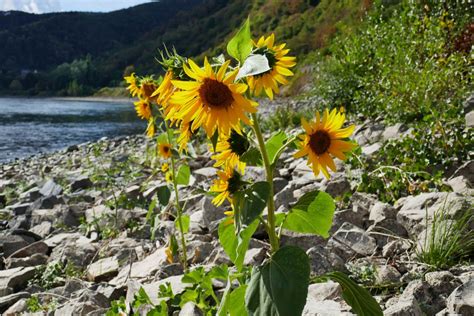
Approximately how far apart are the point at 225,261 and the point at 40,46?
461 ft

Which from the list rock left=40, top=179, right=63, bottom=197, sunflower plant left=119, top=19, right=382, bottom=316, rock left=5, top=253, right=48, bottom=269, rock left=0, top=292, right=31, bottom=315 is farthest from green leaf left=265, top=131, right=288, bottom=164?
rock left=40, top=179, right=63, bottom=197

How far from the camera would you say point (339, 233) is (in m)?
2.68

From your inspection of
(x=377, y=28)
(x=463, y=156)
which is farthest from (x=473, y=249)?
(x=377, y=28)

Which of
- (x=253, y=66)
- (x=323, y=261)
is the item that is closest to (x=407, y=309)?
(x=323, y=261)

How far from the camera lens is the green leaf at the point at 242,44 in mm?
1321

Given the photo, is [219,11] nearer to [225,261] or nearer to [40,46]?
[40,46]

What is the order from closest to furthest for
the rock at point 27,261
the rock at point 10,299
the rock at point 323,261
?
the rock at point 323,261 → the rock at point 10,299 → the rock at point 27,261

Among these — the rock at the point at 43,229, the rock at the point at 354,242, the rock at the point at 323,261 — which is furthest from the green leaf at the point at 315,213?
the rock at the point at 43,229

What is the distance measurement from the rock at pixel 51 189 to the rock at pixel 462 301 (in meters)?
5.73

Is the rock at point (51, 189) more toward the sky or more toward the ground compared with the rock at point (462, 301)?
more toward the ground

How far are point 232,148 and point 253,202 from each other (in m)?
0.32

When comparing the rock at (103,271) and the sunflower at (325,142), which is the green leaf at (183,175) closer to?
the rock at (103,271)

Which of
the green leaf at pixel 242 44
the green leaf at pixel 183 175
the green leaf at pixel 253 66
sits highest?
the green leaf at pixel 242 44

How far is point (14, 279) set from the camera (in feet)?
11.1
